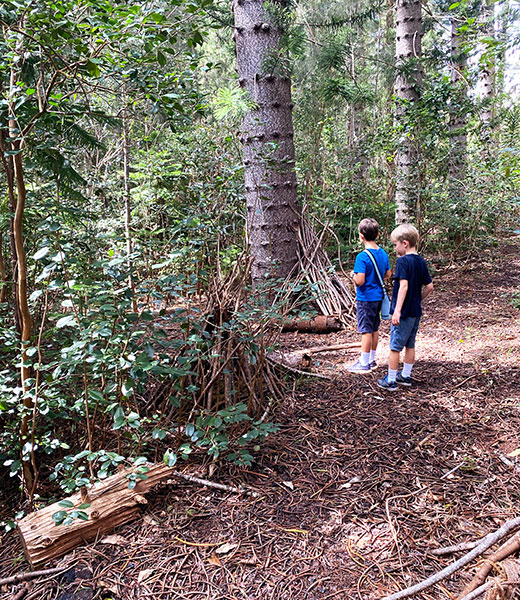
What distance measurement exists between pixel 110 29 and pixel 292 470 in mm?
2478

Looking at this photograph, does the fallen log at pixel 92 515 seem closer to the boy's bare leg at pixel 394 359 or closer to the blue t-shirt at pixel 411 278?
the boy's bare leg at pixel 394 359

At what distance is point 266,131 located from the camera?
4.86 metres

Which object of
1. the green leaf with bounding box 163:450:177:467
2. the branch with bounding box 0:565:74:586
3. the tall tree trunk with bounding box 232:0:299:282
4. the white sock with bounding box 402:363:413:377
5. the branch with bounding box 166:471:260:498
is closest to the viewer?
the branch with bounding box 0:565:74:586

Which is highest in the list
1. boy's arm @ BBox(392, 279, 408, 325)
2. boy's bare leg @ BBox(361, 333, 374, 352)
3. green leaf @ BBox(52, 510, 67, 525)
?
boy's arm @ BBox(392, 279, 408, 325)

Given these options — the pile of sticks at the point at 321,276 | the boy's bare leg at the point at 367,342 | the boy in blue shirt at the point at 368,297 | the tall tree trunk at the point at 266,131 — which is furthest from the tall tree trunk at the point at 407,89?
the boy's bare leg at the point at 367,342

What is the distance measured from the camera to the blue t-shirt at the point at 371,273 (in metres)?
3.69

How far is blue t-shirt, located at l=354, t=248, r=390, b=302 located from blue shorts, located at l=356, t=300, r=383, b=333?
0.13ft

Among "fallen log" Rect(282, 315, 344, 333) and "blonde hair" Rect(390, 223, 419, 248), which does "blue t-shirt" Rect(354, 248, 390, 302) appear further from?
"fallen log" Rect(282, 315, 344, 333)

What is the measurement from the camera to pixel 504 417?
2803mm

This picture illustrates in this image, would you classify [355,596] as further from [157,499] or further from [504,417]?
[504,417]

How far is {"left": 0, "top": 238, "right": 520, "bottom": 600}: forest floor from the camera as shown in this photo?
5.81 feet

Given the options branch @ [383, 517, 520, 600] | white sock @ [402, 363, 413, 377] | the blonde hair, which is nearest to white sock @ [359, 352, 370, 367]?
white sock @ [402, 363, 413, 377]

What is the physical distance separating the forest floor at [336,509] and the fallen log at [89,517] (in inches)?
2.9

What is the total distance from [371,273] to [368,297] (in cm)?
22
